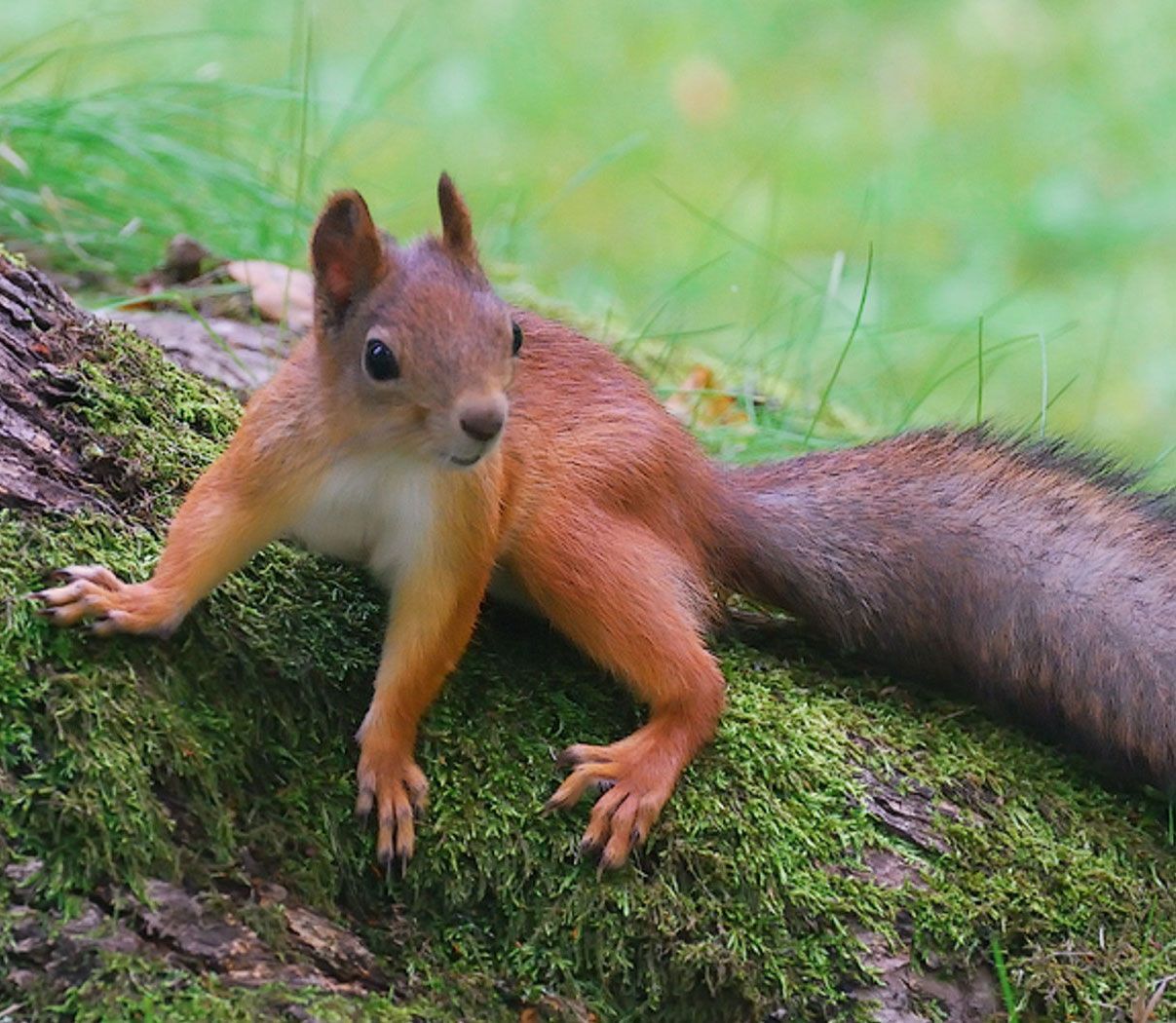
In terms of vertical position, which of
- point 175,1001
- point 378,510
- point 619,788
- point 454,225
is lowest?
point 175,1001

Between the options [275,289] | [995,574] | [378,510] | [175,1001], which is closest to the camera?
[175,1001]

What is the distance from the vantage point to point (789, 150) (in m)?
5.39

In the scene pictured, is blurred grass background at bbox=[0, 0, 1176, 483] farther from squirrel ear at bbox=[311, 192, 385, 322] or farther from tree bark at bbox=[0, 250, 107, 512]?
squirrel ear at bbox=[311, 192, 385, 322]

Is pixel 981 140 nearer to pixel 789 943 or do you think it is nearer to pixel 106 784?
pixel 789 943

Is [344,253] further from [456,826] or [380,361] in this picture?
[456,826]

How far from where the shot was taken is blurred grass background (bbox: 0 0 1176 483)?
381 cm

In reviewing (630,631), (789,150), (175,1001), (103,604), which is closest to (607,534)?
(630,631)

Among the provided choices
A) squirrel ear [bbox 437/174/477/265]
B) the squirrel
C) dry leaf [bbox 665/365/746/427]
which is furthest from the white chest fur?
dry leaf [bbox 665/365/746/427]

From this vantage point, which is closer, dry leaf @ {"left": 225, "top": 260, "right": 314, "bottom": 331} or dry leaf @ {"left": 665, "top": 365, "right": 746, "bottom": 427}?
dry leaf @ {"left": 225, "top": 260, "right": 314, "bottom": 331}

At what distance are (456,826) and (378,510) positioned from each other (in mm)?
344

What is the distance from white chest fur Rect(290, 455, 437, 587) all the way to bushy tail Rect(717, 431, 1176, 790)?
0.52 m

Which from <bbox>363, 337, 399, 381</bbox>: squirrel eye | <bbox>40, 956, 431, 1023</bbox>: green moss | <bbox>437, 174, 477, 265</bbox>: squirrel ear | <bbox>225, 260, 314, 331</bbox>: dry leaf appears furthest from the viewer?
<bbox>225, 260, 314, 331</bbox>: dry leaf

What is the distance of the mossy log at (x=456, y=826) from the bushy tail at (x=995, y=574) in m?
0.09

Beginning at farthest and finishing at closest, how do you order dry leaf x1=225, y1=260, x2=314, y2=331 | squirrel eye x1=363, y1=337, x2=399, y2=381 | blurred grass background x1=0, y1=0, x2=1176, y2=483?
blurred grass background x1=0, y1=0, x2=1176, y2=483 < dry leaf x1=225, y1=260, x2=314, y2=331 < squirrel eye x1=363, y1=337, x2=399, y2=381
